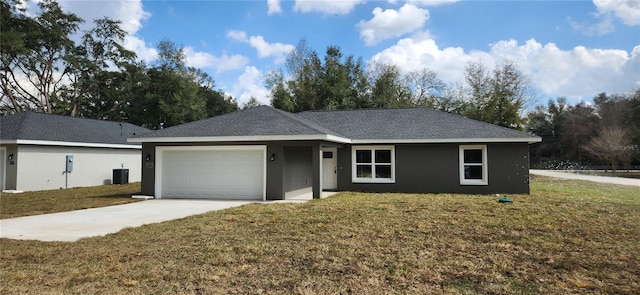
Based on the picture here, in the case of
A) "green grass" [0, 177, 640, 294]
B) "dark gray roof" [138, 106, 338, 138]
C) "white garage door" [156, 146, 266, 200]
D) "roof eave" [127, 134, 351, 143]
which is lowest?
"green grass" [0, 177, 640, 294]

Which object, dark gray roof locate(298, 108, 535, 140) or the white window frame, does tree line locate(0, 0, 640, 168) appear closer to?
dark gray roof locate(298, 108, 535, 140)

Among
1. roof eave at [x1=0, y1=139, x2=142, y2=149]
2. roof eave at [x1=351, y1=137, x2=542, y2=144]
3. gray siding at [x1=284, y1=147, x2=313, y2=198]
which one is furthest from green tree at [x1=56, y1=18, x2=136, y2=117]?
roof eave at [x1=351, y1=137, x2=542, y2=144]

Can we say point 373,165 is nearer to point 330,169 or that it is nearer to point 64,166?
point 330,169

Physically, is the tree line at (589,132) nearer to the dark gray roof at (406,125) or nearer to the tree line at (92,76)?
the dark gray roof at (406,125)

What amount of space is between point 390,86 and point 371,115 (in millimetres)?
18751

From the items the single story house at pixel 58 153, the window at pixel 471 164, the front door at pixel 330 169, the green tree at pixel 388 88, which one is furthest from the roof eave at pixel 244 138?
the green tree at pixel 388 88

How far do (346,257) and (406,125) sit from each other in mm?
11912

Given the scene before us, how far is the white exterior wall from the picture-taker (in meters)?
16.6

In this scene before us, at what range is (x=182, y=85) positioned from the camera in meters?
37.0

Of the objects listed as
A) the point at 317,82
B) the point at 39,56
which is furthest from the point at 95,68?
the point at 317,82

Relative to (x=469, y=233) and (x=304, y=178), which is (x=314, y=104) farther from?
(x=469, y=233)

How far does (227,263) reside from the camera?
5.12 metres

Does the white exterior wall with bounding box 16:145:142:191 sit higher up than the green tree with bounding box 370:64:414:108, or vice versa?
the green tree with bounding box 370:64:414:108

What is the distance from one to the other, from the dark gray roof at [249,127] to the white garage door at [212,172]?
540mm
